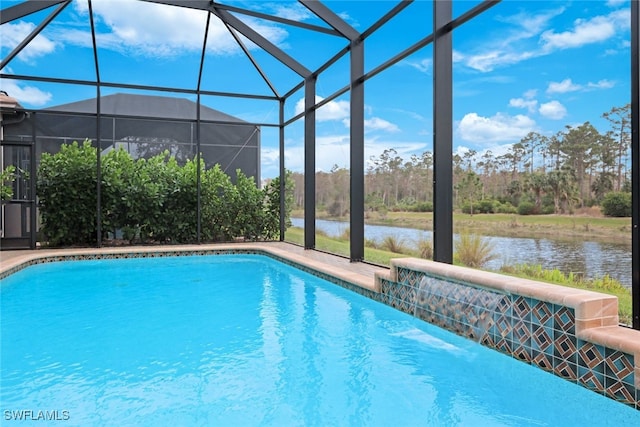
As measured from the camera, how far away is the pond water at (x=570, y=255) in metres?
5.51

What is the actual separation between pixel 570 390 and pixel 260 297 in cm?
338

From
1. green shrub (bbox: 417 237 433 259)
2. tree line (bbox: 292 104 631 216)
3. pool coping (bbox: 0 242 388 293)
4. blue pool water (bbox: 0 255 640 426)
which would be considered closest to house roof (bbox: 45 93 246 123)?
pool coping (bbox: 0 242 388 293)

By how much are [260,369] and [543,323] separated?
1.80 m

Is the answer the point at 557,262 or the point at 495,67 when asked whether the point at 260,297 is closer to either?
the point at 557,262

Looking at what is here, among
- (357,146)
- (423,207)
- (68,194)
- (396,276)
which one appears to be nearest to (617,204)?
(396,276)

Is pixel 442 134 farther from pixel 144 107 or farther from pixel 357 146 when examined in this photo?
pixel 144 107

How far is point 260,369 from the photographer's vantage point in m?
2.95

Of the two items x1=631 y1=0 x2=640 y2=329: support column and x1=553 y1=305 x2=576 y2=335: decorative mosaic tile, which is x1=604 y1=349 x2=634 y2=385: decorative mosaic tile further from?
x1=631 y1=0 x2=640 y2=329: support column

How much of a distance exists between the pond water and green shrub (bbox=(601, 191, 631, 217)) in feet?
1.23

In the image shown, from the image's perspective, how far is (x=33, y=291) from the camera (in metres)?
5.51

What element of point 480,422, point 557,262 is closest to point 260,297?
point 480,422

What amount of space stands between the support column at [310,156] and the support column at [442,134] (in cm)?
400

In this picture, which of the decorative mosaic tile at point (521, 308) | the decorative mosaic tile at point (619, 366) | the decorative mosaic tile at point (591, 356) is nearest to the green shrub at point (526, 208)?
the decorative mosaic tile at point (521, 308)

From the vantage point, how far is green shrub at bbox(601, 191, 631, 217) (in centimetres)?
541
